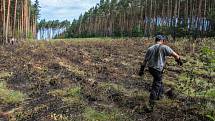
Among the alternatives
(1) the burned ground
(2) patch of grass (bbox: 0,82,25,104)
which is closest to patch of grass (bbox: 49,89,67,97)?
(1) the burned ground

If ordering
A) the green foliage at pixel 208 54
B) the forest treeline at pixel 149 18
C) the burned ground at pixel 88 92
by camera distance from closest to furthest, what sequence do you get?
the green foliage at pixel 208 54
the burned ground at pixel 88 92
the forest treeline at pixel 149 18

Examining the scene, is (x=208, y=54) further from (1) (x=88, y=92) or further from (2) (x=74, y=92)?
(2) (x=74, y=92)

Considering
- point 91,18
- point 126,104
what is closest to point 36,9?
Result: point 91,18

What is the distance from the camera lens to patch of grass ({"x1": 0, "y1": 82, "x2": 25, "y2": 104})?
14353mm

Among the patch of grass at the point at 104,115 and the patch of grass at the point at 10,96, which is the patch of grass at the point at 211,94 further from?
the patch of grass at the point at 10,96

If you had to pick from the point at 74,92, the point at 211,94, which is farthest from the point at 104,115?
the point at 211,94

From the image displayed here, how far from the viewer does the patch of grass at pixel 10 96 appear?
14.4 meters

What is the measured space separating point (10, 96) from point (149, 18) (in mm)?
84971

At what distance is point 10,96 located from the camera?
14922 millimetres

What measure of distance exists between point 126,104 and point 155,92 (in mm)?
1052

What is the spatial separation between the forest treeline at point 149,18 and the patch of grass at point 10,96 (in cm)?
4436

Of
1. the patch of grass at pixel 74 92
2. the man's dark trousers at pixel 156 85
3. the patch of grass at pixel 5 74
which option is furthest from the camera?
the patch of grass at pixel 5 74

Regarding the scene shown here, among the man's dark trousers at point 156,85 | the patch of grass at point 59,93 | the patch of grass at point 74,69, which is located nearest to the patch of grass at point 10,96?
the patch of grass at point 59,93

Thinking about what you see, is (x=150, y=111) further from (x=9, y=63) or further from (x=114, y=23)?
(x=114, y=23)
